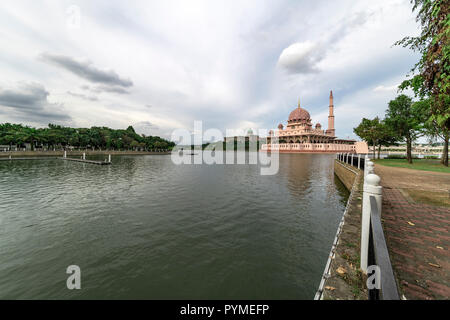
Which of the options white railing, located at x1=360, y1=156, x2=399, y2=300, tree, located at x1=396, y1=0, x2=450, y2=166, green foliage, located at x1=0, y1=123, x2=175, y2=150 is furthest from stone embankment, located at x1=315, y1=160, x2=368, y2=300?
green foliage, located at x1=0, y1=123, x2=175, y2=150

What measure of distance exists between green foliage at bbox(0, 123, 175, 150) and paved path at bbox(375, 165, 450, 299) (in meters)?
75.9

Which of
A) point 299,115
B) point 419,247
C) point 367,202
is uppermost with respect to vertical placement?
point 299,115

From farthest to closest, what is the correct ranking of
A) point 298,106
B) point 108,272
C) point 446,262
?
point 298,106, point 108,272, point 446,262

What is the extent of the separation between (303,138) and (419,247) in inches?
3583

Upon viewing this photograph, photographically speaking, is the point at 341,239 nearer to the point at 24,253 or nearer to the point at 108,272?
the point at 108,272

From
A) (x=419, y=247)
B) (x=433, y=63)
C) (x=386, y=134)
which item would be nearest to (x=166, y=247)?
(x=419, y=247)

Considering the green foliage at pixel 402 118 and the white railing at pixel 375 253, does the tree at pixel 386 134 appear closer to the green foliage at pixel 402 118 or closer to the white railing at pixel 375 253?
the green foliage at pixel 402 118

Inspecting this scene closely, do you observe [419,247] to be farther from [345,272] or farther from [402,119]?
[402,119]

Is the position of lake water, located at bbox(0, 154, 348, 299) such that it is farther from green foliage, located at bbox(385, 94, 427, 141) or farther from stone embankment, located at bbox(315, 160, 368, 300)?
green foliage, located at bbox(385, 94, 427, 141)

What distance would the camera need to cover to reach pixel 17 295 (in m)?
3.67

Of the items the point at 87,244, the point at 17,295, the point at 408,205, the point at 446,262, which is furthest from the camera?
the point at 408,205

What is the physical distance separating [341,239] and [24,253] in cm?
847

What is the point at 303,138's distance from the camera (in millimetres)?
86625
